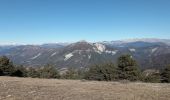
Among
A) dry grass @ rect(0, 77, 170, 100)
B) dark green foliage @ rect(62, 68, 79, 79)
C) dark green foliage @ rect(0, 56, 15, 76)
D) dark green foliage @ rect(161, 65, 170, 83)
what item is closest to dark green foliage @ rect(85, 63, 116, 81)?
dark green foliage @ rect(62, 68, 79, 79)

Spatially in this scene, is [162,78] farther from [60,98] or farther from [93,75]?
[60,98]

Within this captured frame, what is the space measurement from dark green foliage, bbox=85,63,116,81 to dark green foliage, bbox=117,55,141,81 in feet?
10.5

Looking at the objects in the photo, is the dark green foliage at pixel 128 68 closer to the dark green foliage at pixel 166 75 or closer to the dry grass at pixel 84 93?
the dark green foliage at pixel 166 75

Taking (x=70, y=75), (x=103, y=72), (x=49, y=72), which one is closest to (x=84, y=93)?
(x=103, y=72)

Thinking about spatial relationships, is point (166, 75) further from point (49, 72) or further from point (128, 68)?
point (49, 72)

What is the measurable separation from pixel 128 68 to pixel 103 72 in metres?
11.5

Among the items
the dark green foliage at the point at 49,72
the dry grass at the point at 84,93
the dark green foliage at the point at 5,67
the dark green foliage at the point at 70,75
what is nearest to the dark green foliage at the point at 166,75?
the dark green foliage at the point at 70,75

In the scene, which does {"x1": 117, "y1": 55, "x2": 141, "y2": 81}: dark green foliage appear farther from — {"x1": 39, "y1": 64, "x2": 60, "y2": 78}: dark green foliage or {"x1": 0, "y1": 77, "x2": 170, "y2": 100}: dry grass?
{"x1": 0, "y1": 77, "x2": 170, "y2": 100}: dry grass

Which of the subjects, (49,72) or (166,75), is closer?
(166,75)

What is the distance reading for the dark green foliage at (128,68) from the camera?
227ft

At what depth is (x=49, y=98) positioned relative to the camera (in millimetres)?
19391

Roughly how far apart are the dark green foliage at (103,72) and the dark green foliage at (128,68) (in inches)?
126

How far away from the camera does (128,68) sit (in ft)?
229

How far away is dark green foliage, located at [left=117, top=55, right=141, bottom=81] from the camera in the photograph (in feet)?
227
